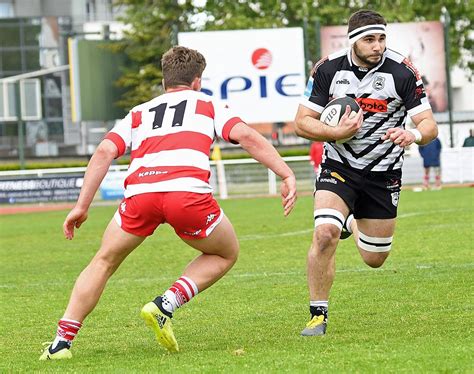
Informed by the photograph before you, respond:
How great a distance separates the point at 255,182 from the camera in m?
37.5

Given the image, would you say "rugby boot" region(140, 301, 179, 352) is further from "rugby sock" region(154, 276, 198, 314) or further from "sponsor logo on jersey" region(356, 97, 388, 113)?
"sponsor logo on jersey" region(356, 97, 388, 113)

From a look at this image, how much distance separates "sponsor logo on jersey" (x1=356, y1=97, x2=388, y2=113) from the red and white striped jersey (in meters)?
1.34

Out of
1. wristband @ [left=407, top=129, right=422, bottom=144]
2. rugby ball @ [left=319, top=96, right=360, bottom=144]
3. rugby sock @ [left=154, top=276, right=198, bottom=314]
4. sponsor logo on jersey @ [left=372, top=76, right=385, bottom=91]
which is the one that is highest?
sponsor logo on jersey @ [left=372, top=76, right=385, bottom=91]

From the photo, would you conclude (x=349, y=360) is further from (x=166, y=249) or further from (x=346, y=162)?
(x=166, y=249)

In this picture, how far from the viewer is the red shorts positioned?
7.43 metres

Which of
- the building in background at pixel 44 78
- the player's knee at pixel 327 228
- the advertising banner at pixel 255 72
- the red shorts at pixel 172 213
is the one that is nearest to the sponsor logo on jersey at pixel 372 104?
the player's knee at pixel 327 228

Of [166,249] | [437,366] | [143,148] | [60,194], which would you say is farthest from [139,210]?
[60,194]

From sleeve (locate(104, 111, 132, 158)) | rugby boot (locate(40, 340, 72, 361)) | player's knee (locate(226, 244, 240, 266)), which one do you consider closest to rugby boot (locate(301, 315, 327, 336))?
player's knee (locate(226, 244, 240, 266))

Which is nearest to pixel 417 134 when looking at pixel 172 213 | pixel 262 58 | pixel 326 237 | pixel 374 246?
pixel 326 237

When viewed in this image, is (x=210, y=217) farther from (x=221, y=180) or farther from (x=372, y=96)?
(x=221, y=180)

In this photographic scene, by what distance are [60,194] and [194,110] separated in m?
27.9

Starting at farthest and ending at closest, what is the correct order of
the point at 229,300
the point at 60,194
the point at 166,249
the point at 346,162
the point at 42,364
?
1. the point at 60,194
2. the point at 166,249
3. the point at 229,300
4. the point at 346,162
5. the point at 42,364

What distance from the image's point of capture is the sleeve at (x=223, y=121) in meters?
7.53

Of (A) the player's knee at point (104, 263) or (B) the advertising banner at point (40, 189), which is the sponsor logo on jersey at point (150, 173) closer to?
(A) the player's knee at point (104, 263)
